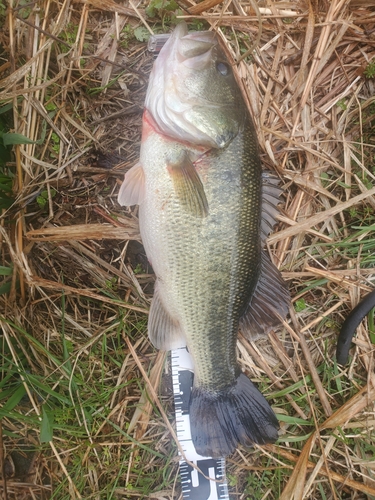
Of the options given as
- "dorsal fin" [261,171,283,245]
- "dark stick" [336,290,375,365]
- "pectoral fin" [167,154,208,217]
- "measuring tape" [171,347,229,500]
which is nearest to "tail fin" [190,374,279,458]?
"measuring tape" [171,347,229,500]

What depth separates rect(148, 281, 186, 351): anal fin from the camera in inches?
82.7

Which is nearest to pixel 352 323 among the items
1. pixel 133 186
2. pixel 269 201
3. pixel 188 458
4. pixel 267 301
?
pixel 267 301

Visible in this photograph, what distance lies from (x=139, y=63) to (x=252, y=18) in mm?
Answer: 659

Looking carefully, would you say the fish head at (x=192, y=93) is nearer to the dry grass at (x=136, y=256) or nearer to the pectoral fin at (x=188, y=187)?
the pectoral fin at (x=188, y=187)

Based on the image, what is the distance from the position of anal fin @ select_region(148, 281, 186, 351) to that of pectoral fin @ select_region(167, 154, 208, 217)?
0.53 m

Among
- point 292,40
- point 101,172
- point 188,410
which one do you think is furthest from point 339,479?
point 292,40

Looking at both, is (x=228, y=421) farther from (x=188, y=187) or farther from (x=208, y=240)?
(x=188, y=187)

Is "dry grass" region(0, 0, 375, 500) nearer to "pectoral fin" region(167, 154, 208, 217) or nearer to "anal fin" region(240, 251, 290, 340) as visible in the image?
"anal fin" region(240, 251, 290, 340)

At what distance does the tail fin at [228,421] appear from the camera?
214 centimetres

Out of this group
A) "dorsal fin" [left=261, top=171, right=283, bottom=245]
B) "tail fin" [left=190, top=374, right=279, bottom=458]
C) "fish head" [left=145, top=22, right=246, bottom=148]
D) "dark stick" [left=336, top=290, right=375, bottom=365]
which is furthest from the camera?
"dark stick" [left=336, top=290, right=375, bottom=365]

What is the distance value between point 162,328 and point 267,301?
0.58 meters

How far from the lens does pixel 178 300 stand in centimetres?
198

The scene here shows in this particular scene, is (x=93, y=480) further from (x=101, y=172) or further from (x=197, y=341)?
(x=101, y=172)

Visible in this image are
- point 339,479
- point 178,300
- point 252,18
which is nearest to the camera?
point 178,300
